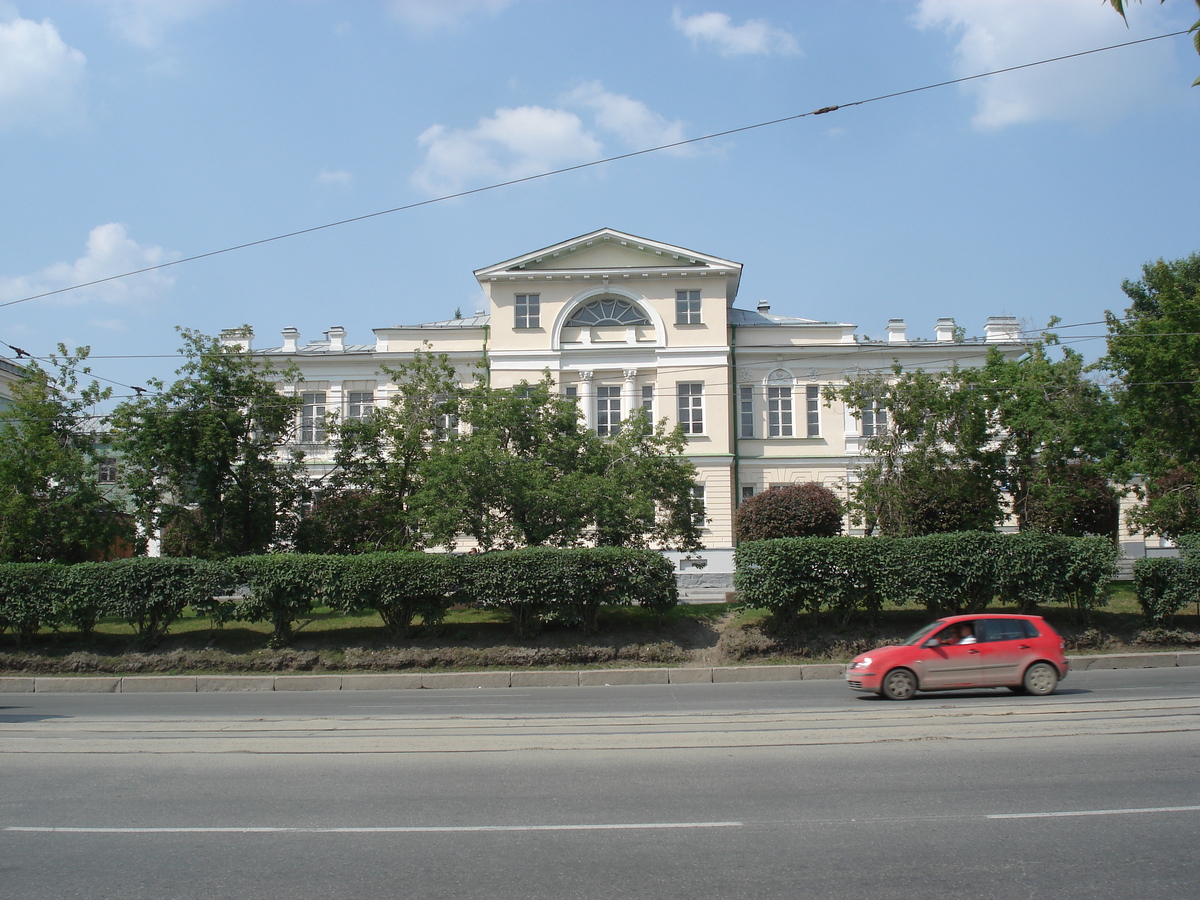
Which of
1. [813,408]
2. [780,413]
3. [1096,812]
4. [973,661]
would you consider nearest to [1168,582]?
[973,661]

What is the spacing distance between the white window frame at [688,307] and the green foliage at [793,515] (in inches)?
496

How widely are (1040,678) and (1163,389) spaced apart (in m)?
13.2

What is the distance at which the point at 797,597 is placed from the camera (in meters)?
20.1

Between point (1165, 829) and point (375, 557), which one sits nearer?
point (1165, 829)

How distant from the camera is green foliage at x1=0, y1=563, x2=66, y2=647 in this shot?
20781 mm

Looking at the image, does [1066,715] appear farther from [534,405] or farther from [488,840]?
[534,405]

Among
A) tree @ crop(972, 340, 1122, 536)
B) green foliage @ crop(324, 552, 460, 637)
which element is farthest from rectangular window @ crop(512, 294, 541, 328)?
green foliage @ crop(324, 552, 460, 637)

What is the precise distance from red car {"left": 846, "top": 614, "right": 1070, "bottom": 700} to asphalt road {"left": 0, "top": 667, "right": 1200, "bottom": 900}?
3.80ft

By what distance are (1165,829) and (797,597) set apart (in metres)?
13.8

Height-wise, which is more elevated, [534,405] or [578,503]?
[534,405]

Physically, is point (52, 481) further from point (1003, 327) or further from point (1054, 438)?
point (1003, 327)

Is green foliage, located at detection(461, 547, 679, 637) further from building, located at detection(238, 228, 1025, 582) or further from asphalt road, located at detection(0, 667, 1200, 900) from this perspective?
building, located at detection(238, 228, 1025, 582)

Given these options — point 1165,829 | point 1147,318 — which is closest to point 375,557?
point 1165,829

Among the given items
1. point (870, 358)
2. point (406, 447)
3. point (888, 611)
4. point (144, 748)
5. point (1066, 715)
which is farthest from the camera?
point (870, 358)
